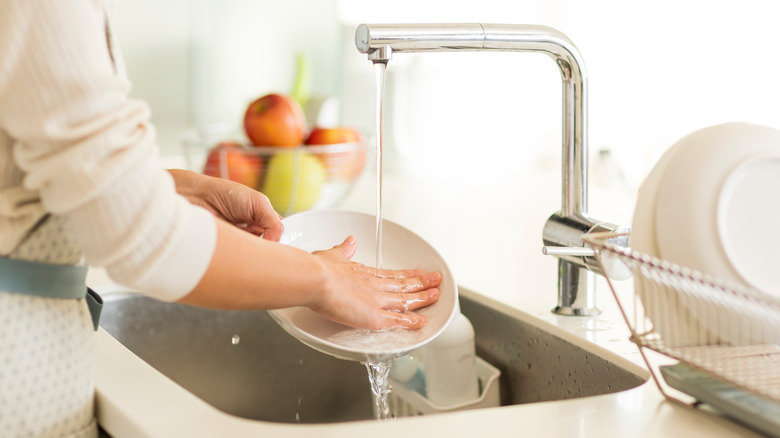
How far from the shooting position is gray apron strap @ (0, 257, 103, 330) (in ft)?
1.90

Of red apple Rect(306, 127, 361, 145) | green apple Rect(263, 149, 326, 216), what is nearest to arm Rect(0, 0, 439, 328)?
green apple Rect(263, 149, 326, 216)

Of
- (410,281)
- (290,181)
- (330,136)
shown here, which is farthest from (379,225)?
(330,136)

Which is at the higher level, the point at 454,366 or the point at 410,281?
the point at 410,281

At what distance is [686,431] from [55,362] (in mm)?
496

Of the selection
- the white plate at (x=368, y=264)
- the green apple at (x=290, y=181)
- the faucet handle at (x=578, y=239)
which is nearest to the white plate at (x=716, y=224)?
the faucet handle at (x=578, y=239)

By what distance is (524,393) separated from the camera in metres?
0.96

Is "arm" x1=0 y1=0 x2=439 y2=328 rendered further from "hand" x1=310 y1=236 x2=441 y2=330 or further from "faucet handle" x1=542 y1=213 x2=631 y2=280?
"faucet handle" x1=542 y1=213 x2=631 y2=280

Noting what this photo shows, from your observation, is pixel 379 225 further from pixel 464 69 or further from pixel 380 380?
pixel 464 69

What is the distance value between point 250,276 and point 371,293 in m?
0.19

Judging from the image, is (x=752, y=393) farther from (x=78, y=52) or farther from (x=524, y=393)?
(x=78, y=52)

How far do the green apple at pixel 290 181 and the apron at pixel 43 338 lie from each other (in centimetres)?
78

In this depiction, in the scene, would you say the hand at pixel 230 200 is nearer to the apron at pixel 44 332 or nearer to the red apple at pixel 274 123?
the apron at pixel 44 332

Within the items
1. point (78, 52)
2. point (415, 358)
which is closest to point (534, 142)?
point (415, 358)

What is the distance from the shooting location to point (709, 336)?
631 millimetres
